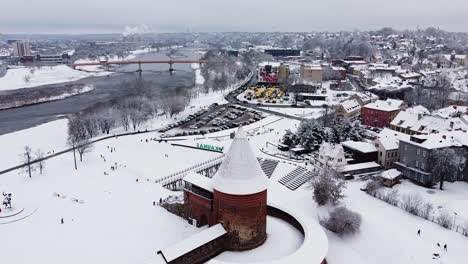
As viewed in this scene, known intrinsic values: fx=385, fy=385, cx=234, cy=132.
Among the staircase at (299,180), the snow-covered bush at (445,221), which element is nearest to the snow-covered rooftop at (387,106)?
the staircase at (299,180)

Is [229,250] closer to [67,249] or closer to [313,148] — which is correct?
[67,249]

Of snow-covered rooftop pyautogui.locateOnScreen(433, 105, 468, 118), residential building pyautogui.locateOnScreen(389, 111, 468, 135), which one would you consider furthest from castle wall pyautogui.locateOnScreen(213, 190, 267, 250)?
snow-covered rooftop pyautogui.locateOnScreen(433, 105, 468, 118)

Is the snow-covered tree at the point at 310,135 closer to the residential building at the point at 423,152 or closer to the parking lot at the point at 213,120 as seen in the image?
the residential building at the point at 423,152

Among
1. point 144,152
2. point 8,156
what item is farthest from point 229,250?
point 8,156

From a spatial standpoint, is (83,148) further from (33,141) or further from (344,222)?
(344,222)

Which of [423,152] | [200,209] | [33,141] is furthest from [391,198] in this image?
[33,141]
